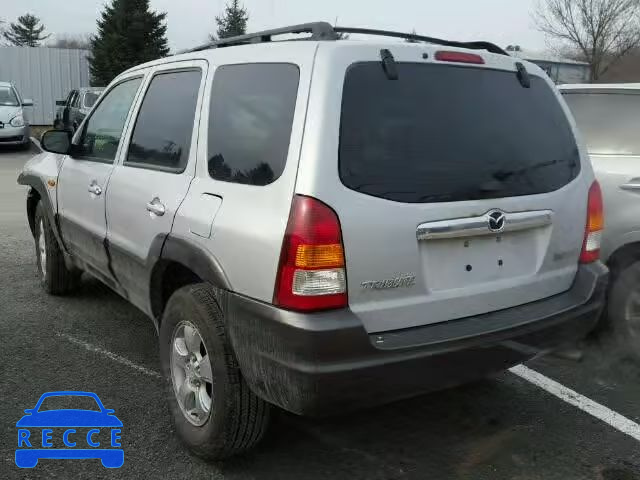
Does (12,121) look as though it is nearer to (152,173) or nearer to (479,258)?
(152,173)

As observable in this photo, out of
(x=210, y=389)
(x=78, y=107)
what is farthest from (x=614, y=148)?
(x=78, y=107)

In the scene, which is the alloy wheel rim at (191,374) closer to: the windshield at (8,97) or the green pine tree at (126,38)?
the windshield at (8,97)

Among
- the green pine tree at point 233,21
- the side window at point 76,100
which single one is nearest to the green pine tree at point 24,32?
the green pine tree at point 233,21

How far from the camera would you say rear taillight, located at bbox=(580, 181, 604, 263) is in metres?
3.01

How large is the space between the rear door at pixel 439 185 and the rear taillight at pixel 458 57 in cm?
1

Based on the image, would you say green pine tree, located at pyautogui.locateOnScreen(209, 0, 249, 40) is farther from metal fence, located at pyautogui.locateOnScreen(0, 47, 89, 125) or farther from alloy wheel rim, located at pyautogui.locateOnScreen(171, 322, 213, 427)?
→ alloy wheel rim, located at pyautogui.locateOnScreen(171, 322, 213, 427)

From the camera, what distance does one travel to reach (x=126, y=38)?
31.8 meters

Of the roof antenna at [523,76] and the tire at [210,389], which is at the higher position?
the roof antenna at [523,76]

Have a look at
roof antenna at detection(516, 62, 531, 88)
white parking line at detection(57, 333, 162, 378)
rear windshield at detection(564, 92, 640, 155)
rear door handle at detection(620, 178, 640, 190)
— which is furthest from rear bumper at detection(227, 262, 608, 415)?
rear windshield at detection(564, 92, 640, 155)

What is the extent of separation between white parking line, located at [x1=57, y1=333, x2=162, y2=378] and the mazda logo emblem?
220 centimetres

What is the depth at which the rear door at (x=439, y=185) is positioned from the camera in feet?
7.63

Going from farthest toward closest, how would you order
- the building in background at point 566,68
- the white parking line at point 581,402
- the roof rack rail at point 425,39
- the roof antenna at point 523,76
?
the building in background at point 566,68, the white parking line at point 581,402, the roof antenna at point 523,76, the roof rack rail at point 425,39

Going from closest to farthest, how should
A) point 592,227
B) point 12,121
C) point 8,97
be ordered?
1. point 592,227
2. point 12,121
3. point 8,97

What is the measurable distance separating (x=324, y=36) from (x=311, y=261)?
0.98 meters
